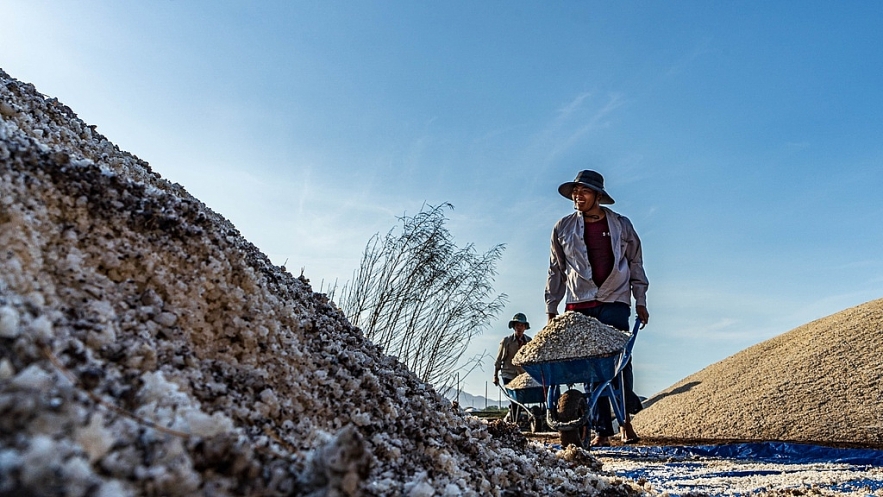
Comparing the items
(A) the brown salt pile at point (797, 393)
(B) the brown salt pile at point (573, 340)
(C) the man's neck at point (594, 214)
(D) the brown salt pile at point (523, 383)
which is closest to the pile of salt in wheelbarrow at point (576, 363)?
(B) the brown salt pile at point (573, 340)

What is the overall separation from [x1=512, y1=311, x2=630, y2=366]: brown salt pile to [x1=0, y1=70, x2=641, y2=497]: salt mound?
168 cm

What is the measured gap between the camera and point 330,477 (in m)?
0.73

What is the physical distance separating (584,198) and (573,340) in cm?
88

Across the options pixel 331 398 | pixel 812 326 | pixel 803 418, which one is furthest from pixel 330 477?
pixel 812 326

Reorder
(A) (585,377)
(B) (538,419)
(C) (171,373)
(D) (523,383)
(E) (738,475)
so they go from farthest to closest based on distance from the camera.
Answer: (D) (523,383) < (B) (538,419) < (A) (585,377) < (E) (738,475) < (C) (171,373)

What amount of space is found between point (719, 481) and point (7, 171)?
8.72 feet

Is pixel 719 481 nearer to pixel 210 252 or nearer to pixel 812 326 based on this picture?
pixel 210 252

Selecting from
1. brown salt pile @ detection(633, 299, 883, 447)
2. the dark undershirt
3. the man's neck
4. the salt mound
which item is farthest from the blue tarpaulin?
the salt mound

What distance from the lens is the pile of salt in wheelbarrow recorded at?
3.49m

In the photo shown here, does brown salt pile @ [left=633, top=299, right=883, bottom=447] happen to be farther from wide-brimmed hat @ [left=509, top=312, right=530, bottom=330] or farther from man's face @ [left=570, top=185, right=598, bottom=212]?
man's face @ [left=570, top=185, right=598, bottom=212]

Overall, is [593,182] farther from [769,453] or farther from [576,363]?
[769,453]

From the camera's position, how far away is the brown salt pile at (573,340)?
349 cm

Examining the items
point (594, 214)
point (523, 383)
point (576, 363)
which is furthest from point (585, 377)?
point (523, 383)

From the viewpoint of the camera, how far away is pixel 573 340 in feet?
11.6
